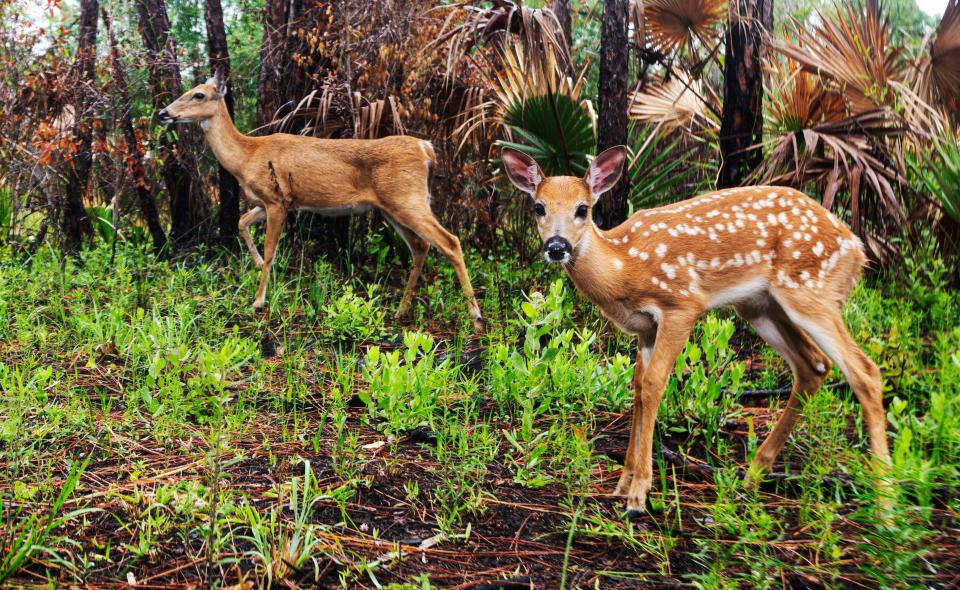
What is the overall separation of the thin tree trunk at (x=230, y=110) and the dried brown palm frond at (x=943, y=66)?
6310 millimetres

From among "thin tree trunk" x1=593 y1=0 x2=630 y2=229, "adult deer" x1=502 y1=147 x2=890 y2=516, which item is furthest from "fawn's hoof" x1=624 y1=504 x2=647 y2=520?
"thin tree trunk" x1=593 y1=0 x2=630 y2=229

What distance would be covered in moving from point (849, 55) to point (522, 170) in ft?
14.3

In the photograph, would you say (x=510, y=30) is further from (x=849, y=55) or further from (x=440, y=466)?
(x=440, y=466)

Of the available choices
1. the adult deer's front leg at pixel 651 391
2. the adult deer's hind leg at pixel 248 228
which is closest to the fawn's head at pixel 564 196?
the adult deer's front leg at pixel 651 391

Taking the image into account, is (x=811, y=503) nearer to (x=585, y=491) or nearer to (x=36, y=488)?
(x=585, y=491)

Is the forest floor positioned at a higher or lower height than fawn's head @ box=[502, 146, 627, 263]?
lower

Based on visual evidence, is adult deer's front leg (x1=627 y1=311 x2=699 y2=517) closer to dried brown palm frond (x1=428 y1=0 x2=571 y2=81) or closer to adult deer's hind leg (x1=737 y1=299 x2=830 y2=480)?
adult deer's hind leg (x1=737 y1=299 x2=830 y2=480)

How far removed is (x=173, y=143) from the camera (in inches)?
349

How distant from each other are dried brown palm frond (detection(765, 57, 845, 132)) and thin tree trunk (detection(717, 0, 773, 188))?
0.45 m

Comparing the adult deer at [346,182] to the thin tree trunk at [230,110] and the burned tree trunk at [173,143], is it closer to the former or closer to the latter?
the burned tree trunk at [173,143]

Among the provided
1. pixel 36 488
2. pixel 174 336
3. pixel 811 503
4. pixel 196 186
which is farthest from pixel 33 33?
pixel 811 503

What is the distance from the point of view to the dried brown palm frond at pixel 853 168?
20.2 feet

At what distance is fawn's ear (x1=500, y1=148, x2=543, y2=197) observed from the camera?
14.1ft

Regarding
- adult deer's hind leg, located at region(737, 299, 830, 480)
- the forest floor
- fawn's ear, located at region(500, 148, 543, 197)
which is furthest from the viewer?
fawn's ear, located at region(500, 148, 543, 197)
